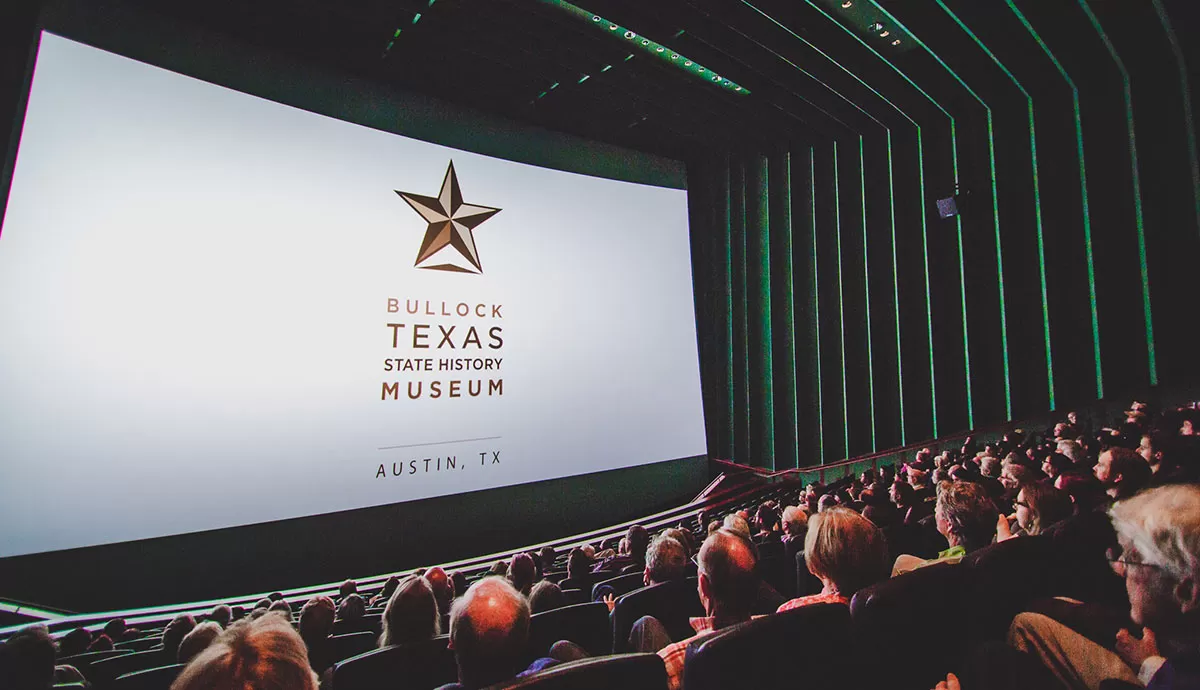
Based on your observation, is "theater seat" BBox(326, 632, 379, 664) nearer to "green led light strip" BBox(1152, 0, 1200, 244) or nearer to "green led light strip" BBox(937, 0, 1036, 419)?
"green led light strip" BBox(937, 0, 1036, 419)

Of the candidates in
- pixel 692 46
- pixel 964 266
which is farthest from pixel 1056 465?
pixel 692 46

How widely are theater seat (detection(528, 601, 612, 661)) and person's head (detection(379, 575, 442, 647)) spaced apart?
0.37 m

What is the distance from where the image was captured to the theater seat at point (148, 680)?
2.11 meters

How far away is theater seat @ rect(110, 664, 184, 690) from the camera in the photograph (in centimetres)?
211

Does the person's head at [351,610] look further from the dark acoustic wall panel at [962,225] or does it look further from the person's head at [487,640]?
the dark acoustic wall panel at [962,225]

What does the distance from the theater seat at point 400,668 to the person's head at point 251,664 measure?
695 millimetres

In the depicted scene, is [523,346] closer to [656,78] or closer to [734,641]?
[656,78]

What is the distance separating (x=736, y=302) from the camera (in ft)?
31.0

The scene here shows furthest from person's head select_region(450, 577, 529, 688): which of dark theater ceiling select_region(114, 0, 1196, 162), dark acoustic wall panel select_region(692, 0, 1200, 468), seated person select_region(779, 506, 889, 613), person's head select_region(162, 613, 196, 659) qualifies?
dark acoustic wall panel select_region(692, 0, 1200, 468)

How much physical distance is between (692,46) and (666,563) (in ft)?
18.8

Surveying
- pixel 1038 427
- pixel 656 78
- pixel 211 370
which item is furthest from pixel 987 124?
pixel 211 370

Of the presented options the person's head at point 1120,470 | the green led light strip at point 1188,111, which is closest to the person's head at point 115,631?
the person's head at point 1120,470

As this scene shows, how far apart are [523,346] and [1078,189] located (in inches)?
263

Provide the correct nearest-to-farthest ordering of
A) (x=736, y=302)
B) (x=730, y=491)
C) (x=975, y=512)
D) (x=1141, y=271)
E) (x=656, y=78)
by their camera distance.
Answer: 1. (x=975, y=512)
2. (x=1141, y=271)
3. (x=656, y=78)
4. (x=730, y=491)
5. (x=736, y=302)
